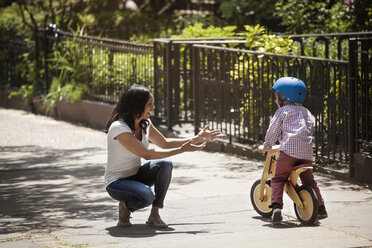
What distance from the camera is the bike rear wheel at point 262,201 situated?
261 inches

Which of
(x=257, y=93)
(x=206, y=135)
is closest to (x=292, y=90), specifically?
(x=206, y=135)

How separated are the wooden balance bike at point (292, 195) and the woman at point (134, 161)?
1.96ft

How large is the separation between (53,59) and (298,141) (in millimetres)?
9208

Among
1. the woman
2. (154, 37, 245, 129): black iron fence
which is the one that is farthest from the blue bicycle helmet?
(154, 37, 245, 129): black iron fence

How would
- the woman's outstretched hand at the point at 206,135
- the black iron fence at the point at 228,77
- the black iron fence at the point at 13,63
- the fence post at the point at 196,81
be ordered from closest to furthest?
the woman's outstretched hand at the point at 206,135
the black iron fence at the point at 228,77
the fence post at the point at 196,81
the black iron fence at the point at 13,63

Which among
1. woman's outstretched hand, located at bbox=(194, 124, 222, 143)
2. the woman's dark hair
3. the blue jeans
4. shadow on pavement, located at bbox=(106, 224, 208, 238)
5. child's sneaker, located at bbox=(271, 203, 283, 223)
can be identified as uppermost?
the woman's dark hair

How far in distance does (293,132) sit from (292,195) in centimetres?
52

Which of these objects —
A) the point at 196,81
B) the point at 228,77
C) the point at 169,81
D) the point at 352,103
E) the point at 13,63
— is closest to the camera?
the point at 352,103

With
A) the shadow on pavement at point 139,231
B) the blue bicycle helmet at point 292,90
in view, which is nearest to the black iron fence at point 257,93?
the blue bicycle helmet at point 292,90

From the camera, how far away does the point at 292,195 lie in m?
6.39

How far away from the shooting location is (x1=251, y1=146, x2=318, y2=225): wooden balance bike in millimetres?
6223

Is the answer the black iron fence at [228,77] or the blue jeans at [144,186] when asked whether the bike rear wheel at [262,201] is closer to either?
the blue jeans at [144,186]

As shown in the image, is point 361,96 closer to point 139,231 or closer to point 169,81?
point 139,231

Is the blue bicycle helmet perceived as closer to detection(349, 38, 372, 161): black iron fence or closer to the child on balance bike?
the child on balance bike
